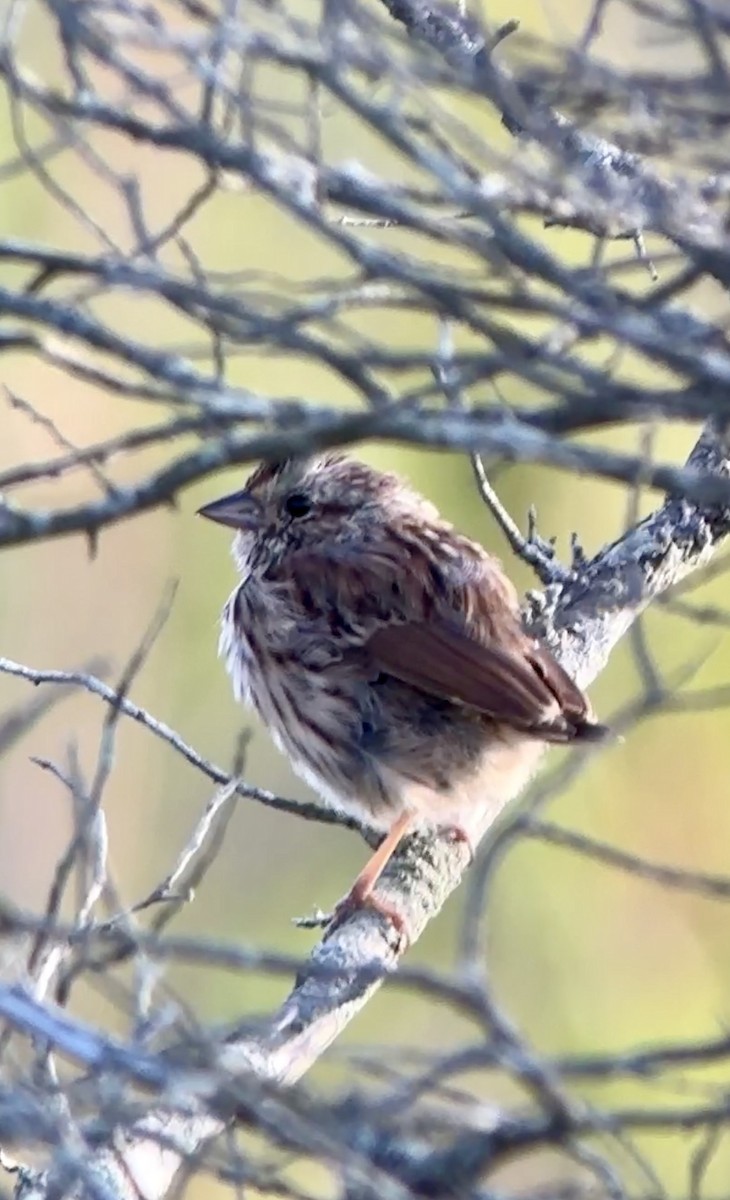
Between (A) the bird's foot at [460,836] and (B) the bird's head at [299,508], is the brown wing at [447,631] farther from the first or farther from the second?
(A) the bird's foot at [460,836]

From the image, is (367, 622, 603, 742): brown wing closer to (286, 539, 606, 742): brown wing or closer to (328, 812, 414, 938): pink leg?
(286, 539, 606, 742): brown wing

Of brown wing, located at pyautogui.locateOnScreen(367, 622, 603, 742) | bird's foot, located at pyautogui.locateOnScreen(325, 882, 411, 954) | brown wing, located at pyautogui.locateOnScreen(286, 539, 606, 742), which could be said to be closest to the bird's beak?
brown wing, located at pyautogui.locateOnScreen(286, 539, 606, 742)

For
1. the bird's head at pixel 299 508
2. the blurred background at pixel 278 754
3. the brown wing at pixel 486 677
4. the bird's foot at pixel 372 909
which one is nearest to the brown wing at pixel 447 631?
the brown wing at pixel 486 677

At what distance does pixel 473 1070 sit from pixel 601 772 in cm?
728

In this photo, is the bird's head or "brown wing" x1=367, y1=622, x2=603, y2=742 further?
the bird's head

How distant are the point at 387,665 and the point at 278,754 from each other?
13.4 ft

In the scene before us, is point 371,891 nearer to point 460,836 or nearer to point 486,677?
point 460,836

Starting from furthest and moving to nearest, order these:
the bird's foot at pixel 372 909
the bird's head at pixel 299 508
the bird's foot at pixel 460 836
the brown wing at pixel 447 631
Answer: the bird's head at pixel 299 508
the bird's foot at pixel 460 836
the brown wing at pixel 447 631
the bird's foot at pixel 372 909

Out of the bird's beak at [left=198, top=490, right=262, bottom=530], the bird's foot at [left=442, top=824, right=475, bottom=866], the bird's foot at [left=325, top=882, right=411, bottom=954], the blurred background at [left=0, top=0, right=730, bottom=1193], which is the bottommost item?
the bird's foot at [left=325, top=882, right=411, bottom=954]

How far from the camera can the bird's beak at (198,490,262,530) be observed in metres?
4.98

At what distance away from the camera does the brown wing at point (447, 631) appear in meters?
4.37

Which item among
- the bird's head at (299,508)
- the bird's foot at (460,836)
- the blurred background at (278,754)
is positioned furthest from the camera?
the blurred background at (278,754)

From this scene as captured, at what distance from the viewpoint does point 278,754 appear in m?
8.57

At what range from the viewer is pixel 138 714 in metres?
4.03
